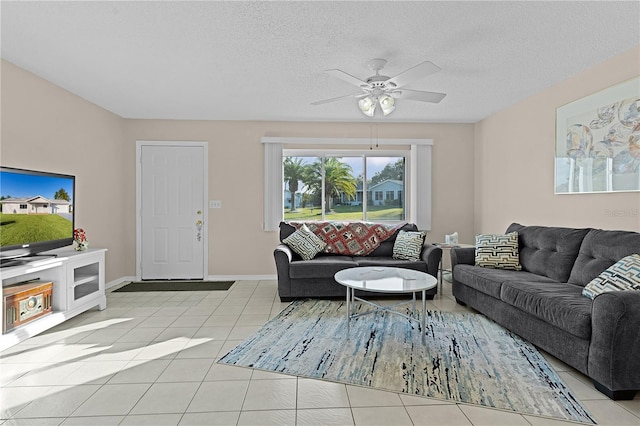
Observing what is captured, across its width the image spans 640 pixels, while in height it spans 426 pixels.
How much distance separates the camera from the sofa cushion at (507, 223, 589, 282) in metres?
3.01

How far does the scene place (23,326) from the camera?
278 centimetres

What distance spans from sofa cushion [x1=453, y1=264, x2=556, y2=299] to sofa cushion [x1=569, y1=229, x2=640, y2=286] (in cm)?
25

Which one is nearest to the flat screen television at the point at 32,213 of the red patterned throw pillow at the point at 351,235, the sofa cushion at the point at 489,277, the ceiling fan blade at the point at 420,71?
the red patterned throw pillow at the point at 351,235

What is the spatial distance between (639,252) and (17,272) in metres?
4.58

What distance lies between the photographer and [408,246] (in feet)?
14.1

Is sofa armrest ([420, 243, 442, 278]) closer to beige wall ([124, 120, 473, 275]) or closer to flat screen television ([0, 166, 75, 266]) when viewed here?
beige wall ([124, 120, 473, 275])

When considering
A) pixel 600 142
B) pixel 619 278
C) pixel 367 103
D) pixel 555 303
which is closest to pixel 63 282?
pixel 367 103

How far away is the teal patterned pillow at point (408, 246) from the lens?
4242mm

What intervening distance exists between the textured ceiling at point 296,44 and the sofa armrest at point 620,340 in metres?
1.84

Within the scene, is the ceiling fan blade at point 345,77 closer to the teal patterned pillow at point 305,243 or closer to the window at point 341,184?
the teal patterned pillow at point 305,243

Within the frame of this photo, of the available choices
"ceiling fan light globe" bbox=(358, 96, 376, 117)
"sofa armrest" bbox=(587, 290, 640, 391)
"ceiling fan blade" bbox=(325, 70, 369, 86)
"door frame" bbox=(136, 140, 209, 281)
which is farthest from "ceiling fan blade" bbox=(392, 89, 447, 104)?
"door frame" bbox=(136, 140, 209, 281)

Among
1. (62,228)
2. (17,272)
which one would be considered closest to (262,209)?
(62,228)

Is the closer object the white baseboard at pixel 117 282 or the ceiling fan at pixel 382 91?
the ceiling fan at pixel 382 91

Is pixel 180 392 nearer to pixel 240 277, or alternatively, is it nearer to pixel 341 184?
pixel 240 277
